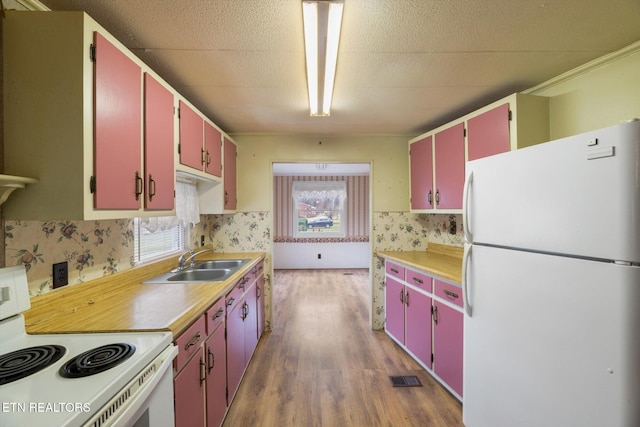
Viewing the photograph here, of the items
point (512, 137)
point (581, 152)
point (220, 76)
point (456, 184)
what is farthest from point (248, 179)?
point (581, 152)

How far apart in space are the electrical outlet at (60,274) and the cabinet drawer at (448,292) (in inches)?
92.3

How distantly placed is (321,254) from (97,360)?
550cm

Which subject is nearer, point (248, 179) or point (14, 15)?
point (14, 15)

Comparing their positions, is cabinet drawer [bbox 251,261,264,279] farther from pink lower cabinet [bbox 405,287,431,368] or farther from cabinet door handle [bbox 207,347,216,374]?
pink lower cabinet [bbox 405,287,431,368]

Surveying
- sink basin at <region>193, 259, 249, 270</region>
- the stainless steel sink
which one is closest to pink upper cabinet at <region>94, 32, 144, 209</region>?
the stainless steel sink

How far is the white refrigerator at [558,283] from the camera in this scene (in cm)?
85

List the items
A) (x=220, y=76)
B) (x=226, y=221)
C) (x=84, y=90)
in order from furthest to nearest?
1. (x=226, y=221)
2. (x=220, y=76)
3. (x=84, y=90)

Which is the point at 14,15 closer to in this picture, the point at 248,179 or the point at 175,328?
the point at 175,328

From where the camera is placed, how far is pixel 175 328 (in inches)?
42.1

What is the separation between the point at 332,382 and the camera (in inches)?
82.2

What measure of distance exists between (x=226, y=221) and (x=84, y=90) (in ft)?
7.04

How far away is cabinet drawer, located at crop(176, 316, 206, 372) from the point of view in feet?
3.74

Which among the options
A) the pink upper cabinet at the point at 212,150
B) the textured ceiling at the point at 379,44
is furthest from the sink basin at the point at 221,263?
the textured ceiling at the point at 379,44

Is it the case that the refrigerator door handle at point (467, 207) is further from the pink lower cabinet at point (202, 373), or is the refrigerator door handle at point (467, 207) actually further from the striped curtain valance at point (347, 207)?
the striped curtain valance at point (347, 207)
